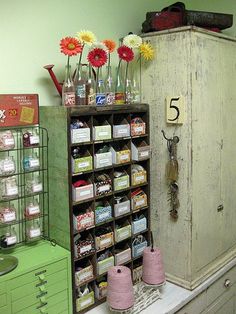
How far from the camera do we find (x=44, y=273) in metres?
1.65

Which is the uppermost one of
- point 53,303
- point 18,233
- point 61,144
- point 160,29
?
point 160,29

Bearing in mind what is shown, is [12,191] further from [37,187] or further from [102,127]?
[102,127]

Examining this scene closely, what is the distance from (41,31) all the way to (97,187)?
86cm

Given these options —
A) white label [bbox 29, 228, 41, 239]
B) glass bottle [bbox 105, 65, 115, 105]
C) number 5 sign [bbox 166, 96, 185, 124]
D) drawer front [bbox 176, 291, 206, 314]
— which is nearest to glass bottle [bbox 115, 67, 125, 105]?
glass bottle [bbox 105, 65, 115, 105]

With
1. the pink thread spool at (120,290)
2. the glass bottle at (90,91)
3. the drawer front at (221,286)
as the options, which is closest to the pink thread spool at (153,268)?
the pink thread spool at (120,290)

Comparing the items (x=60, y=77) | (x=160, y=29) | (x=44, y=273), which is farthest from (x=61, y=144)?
(x=160, y=29)

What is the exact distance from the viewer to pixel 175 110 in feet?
6.66

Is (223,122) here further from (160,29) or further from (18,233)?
(18,233)

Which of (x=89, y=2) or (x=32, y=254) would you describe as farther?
(x=89, y=2)

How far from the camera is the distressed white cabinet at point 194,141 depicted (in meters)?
1.99

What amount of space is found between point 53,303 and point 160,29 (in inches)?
61.6

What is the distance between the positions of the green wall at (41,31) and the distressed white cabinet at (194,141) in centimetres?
32

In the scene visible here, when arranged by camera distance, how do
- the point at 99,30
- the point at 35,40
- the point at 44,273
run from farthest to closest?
the point at 99,30
the point at 35,40
the point at 44,273

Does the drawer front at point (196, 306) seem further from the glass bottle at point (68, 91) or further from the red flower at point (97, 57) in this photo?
the red flower at point (97, 57)
